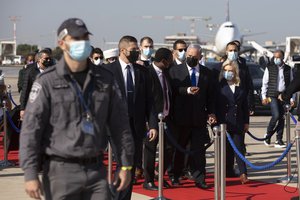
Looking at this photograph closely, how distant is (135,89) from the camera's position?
25.4 ft

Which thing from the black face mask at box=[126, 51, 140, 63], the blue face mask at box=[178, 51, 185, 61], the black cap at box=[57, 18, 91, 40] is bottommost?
the blue face mask at box=[178, 51, 185, 61]

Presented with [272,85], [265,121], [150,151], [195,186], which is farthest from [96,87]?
[265,121]

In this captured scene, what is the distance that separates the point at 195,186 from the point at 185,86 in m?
1.41

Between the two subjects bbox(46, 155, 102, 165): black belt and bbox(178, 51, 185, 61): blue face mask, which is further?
bbox(178, 51, 185, 61): blue face mask

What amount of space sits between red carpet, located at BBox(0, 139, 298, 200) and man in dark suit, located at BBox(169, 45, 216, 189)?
257 millimetres

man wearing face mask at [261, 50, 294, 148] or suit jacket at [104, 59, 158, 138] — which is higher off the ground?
suit jacket at [104, 59, 158, 138]

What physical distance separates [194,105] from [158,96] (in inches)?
22.2

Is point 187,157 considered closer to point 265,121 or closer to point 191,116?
point 191,116

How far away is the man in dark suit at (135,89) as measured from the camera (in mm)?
7629

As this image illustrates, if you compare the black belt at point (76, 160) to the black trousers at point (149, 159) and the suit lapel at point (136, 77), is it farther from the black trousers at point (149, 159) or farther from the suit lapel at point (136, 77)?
the black trousers at point (149, 159)

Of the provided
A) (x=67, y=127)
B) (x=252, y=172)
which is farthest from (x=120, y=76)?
(x=252, y=172)

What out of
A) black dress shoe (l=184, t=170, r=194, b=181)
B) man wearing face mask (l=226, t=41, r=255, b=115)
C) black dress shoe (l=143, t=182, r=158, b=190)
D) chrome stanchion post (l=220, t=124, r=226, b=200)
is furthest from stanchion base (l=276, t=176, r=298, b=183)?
chrome stanchion post (l=220, t=124, r=226, b=200)

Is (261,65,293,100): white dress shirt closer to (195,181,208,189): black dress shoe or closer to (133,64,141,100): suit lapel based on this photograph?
(195,181,208,189): black dress shoe

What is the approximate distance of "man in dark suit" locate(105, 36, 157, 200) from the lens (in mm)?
7629
